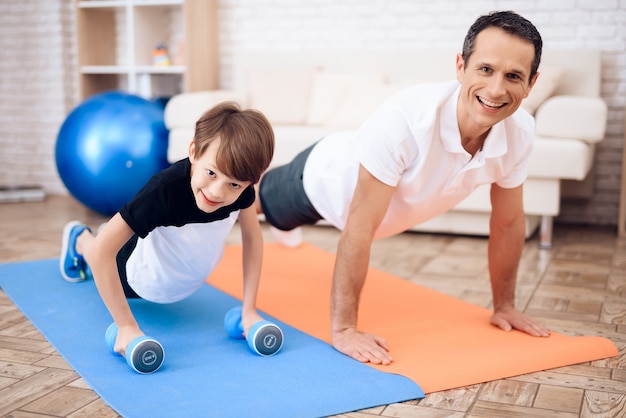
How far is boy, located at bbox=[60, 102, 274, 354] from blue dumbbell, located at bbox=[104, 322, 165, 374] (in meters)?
0.06

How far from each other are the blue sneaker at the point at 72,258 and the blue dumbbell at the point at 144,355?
80cm

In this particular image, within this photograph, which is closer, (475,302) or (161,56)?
(475,302)

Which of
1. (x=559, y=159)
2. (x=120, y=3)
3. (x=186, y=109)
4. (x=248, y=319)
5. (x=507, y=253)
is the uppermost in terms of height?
(x=120, y=3)

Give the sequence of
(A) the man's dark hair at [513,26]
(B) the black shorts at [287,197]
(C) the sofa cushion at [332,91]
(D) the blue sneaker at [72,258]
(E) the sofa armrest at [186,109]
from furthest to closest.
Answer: (C) the sofa cushion at [332,91]
(E) the sofa armrest at [186,109]
(D) the blue sneaker at [72,258]
(B) the black shorts at [287,197]
(A) the man's dark hair at [513,26]

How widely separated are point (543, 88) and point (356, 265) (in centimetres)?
189

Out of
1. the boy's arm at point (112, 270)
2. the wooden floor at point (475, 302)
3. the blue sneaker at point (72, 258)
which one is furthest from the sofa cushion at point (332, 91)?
the boy's arm at point (112, 270)

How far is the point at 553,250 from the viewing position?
9.36 ft

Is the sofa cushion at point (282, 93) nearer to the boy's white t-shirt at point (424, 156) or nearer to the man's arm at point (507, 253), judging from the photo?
the boy's white t-shirt at point (424, 156)

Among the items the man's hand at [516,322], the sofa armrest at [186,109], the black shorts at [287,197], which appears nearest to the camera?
the man's hand at [516,322]

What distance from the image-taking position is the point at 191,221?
1.62 meters

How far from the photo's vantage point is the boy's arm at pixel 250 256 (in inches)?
66.6

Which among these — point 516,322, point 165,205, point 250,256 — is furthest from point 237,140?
point 516,322

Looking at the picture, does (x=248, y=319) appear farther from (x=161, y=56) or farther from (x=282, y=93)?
(x=161, y=56)

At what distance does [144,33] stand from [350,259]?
115 inches
